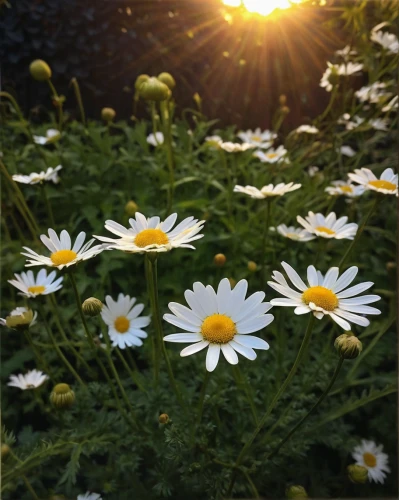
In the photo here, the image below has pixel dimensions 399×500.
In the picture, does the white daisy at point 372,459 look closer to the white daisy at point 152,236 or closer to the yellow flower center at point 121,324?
the yellow flower center at point 121,324

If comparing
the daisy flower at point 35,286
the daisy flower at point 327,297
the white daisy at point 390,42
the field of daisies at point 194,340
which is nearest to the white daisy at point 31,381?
the field of daisies at point 194,340

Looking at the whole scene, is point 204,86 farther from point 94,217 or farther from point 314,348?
point 314,348

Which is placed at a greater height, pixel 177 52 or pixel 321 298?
pixel 177 52

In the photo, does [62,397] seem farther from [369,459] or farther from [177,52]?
[177,52]

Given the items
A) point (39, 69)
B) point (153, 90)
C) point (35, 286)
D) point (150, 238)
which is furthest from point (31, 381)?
point (39, 69)

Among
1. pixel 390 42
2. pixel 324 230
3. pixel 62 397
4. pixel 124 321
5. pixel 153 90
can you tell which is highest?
pixel 390 42

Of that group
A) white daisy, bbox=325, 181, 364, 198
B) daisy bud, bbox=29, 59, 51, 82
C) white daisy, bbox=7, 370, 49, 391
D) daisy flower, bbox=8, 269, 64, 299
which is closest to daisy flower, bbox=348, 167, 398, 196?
white daisy, bbox=325, 181, 364, 198

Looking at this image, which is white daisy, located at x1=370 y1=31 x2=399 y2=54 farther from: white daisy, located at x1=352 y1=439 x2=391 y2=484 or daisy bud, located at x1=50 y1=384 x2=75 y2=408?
daisy bud, located at x1=50 y1=384 x2=75 y2=408
